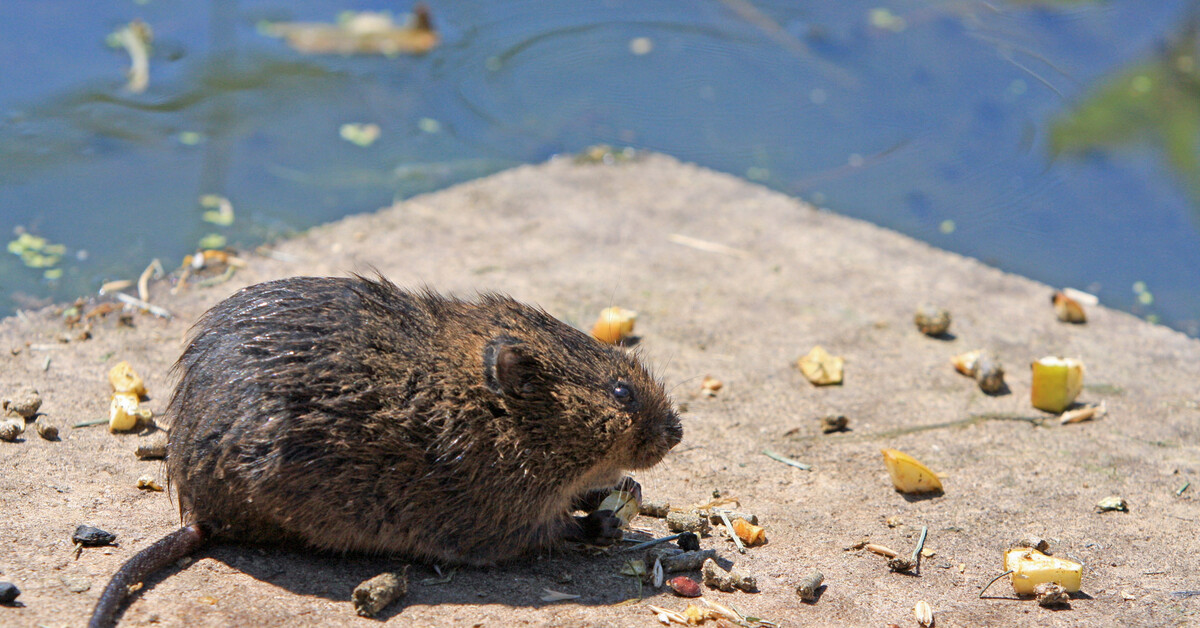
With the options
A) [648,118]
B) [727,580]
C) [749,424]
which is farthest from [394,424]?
[648,118]

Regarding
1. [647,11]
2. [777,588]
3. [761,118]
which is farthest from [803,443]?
[647,11]

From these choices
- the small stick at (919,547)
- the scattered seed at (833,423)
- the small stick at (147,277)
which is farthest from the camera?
the small stick at (147,277)

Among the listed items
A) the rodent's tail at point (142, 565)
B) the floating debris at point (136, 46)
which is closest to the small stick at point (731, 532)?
the rodent's tail at point (142, 565)

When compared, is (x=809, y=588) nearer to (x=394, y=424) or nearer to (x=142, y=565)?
(x=394, y=424)

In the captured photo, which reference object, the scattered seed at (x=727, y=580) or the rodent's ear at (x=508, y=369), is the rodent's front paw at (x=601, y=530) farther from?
the rodent's ear at (x=508, y=369)

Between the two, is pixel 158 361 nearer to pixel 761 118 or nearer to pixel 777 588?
pixel 777 588
